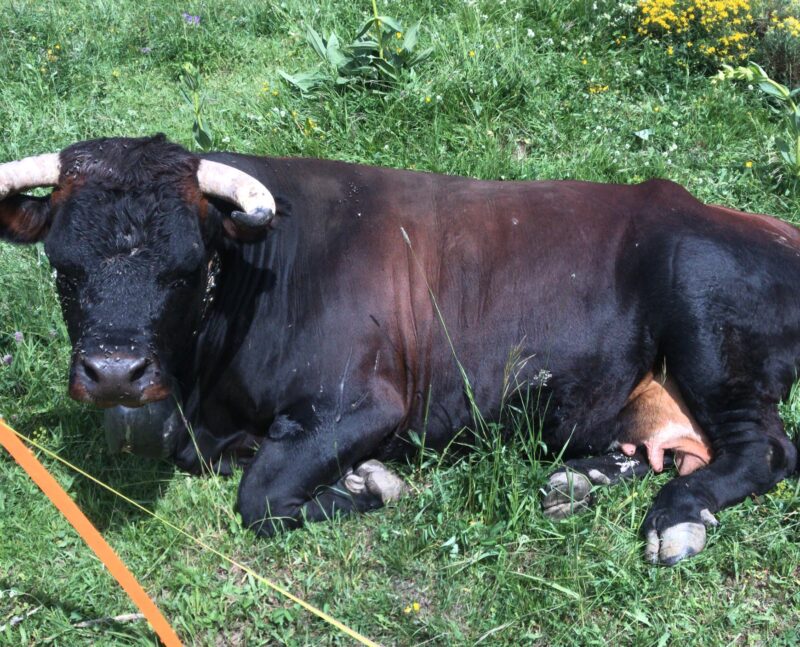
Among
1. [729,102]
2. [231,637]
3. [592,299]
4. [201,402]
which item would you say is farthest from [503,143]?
[231,637]

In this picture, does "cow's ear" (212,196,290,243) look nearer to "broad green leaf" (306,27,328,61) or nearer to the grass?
the grass

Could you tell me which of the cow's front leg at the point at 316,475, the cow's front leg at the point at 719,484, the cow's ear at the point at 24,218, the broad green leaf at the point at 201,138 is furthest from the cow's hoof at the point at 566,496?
the broad green leaf at the point at 201,138

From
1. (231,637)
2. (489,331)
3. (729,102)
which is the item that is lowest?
(231,637)

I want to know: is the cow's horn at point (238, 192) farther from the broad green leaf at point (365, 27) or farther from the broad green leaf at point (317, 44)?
the broad green leaf at point (317, 44)

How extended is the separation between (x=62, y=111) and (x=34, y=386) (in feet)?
9.49

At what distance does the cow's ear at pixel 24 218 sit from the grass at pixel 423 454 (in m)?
1.09

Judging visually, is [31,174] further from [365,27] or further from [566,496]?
[365,27]

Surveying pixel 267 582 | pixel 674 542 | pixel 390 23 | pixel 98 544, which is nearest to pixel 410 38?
pixel 390 23

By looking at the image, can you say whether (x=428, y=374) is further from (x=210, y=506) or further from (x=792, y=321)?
(x=792, y=321)

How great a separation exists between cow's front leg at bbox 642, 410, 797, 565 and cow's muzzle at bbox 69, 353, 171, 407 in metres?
2.17

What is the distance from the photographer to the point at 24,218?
14.1 feet

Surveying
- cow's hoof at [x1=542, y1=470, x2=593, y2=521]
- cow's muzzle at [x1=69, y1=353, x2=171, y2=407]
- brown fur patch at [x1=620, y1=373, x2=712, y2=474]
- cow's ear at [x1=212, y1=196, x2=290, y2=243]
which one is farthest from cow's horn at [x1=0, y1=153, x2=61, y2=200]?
brown fur patch at [x1=620, y1=373, x2=712, y2=474]

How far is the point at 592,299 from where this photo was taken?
470cm

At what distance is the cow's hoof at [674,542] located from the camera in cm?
402
